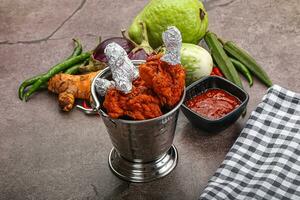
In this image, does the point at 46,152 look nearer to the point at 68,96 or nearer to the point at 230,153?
the point at 68,96

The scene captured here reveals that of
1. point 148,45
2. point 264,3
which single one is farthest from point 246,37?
point 148,45

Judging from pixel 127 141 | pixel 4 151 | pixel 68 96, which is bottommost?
pixel 4 151

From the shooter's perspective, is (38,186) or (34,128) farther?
(34,128)

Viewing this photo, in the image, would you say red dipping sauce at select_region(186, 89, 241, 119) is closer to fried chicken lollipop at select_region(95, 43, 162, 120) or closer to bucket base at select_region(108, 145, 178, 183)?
bucket base at select_region(108, 145, 178, 183)

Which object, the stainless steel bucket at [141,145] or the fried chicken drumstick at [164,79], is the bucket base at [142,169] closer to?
the stainless steel bucket at [141,145]

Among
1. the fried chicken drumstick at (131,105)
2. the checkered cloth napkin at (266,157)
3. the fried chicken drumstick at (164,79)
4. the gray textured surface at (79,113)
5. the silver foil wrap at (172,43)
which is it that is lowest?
the gray textured surface at (79,113)

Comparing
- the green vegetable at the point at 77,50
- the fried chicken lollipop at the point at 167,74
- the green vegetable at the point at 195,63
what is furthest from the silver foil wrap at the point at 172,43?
the green vegetable at the point at 77,50

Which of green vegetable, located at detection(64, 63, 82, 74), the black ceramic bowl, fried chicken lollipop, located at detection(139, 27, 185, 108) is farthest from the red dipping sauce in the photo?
green vegetable, located at detection(64, 63, 82, 74)

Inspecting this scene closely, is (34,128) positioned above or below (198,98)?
below
